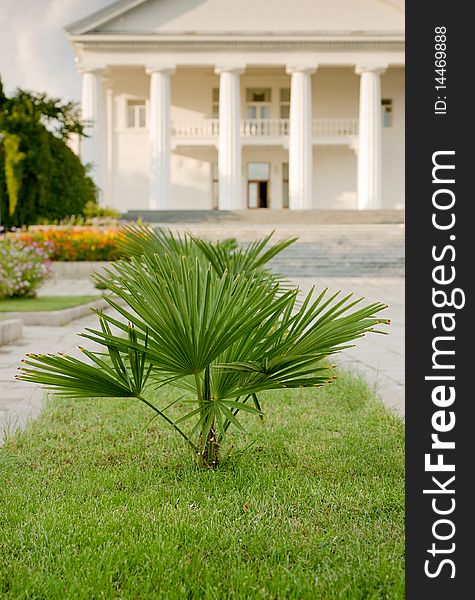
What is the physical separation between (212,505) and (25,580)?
Answer: 2.82 ft

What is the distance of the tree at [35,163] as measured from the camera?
24.6m

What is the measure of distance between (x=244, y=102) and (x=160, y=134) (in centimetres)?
613

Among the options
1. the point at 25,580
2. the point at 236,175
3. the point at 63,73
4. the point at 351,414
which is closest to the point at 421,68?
the point at 25,580

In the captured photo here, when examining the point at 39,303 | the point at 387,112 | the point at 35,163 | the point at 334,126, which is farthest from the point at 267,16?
the point at 39,303

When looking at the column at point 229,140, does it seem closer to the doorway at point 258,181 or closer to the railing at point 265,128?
the railing at point 265,128

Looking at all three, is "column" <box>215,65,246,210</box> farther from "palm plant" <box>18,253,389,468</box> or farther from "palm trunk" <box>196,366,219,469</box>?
"palm plant" <box>18,253,389,468</box>

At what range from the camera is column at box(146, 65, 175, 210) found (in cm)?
3606

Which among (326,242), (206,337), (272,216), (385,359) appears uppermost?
(272,216)

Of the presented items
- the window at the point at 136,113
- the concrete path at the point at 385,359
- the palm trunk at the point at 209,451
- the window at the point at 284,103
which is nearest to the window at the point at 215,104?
the window at the point at 284,103

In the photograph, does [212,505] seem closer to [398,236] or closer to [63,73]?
[398,236]

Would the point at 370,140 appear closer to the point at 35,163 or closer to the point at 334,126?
the point at 334,126

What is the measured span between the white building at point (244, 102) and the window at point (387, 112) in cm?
6

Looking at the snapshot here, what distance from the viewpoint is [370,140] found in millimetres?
36531

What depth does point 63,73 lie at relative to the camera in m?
39.8
